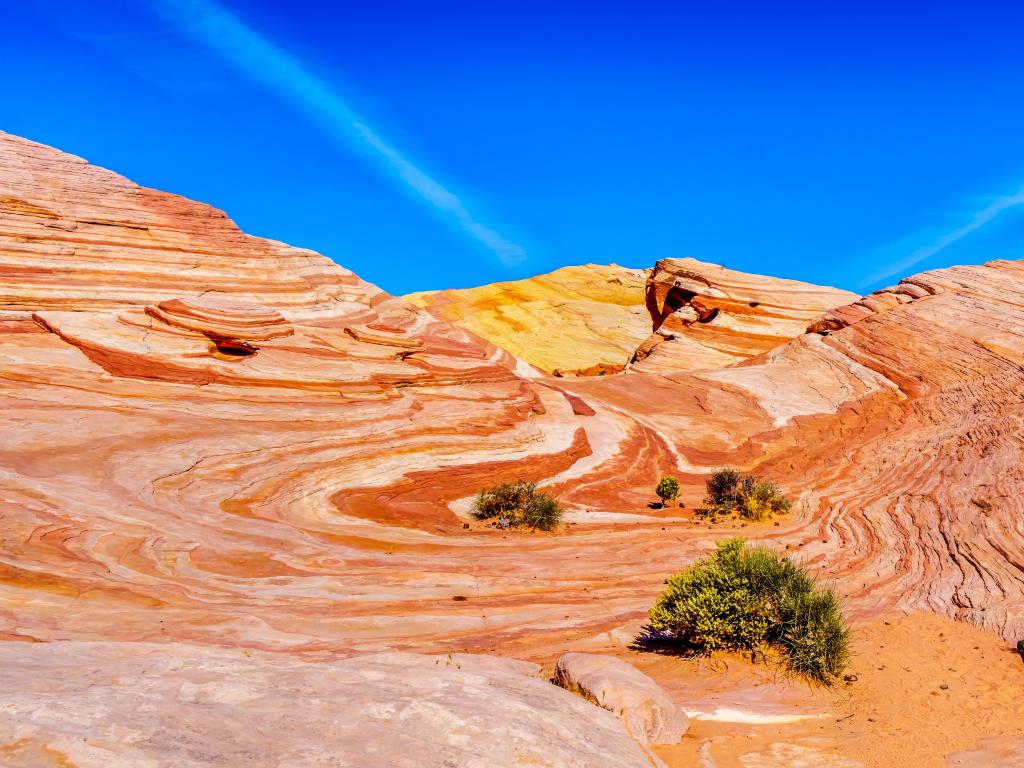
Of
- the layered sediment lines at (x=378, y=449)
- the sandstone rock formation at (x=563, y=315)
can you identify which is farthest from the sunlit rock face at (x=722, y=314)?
the sandstone rock formation at (x=563, y=315)

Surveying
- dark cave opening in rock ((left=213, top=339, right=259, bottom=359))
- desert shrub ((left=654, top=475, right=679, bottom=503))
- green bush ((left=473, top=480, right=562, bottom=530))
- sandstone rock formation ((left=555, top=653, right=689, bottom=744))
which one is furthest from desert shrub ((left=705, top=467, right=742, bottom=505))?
dark cave opening in rock ((left=213, top=339, right=259, bottom=359))

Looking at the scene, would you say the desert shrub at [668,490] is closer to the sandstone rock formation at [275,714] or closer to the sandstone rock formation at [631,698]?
the sandstone rock formation at [631,698]

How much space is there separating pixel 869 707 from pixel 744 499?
1323 centimetres

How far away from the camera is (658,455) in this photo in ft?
96.4

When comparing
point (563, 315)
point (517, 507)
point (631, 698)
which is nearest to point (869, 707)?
point (631, 698)

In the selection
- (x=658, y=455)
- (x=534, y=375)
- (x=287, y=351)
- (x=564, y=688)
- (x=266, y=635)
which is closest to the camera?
(x=564, y=688)

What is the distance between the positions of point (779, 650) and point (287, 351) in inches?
813

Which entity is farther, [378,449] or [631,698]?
[378,449]

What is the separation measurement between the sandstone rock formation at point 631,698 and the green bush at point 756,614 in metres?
2.66

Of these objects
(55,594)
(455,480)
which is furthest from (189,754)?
(455,480)

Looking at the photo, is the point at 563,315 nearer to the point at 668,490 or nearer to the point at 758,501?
the point at 668,490

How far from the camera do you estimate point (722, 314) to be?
51.8m

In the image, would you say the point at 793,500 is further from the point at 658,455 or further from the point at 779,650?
the point at 779,650

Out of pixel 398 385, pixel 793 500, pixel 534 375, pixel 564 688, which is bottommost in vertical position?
pixel 564 688
